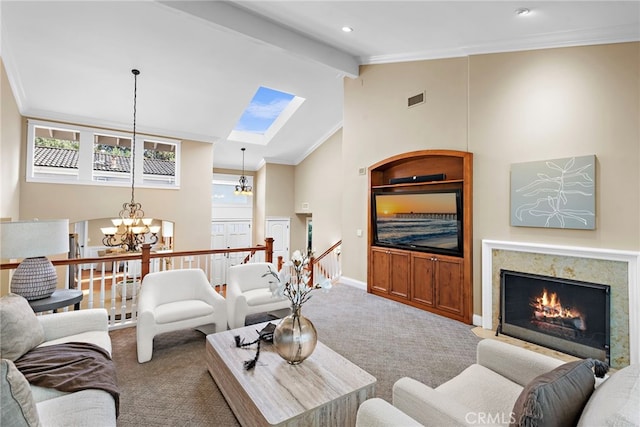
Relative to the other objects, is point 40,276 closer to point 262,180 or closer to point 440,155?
point 440,155

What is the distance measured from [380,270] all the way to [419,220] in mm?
1151

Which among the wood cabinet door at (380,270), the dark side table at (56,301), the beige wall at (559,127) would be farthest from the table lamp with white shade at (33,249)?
the beige wall at (559,127)

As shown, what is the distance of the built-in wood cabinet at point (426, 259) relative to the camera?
13.0 feet

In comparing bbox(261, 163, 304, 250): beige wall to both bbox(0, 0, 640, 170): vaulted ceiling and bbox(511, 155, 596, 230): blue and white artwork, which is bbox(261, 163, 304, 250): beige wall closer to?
bbox(0, 0, 640, 170): vaulted ceiling

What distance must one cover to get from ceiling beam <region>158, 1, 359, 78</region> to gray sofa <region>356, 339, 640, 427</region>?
447cm

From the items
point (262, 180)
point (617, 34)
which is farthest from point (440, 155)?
point (262, 180)

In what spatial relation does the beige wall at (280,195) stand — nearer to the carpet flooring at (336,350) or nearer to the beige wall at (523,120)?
the beige wall at (523,120)

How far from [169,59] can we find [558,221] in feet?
19.0

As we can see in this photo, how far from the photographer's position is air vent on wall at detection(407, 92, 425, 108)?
458 centimetres

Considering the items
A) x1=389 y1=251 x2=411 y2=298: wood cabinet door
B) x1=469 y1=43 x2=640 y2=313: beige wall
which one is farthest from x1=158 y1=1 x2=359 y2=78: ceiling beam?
x1=389 y1=251 x2=411 y2=298: wood cabinet door

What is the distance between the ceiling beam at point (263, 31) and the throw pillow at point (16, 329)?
347 centimetres

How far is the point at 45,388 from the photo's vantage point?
5.64ft

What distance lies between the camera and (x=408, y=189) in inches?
186

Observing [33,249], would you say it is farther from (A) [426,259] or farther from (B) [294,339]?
(A) [426,259]
